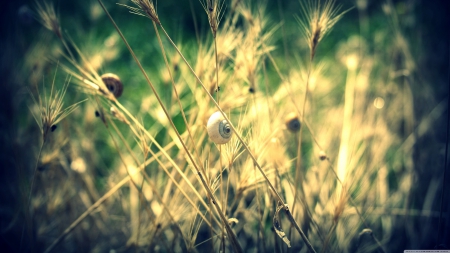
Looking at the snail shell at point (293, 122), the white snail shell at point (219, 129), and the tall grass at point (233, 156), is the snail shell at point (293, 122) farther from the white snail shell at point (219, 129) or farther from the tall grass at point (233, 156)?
the white snail shell at point (219, 129)

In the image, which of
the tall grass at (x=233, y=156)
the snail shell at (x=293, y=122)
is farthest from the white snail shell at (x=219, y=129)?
the snail shell at (x=293, y=122)

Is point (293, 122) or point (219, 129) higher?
point (219, 129)

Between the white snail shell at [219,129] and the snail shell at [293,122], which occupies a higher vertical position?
the white snail shell at [219,129]

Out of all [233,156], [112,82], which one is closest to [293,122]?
[233,156]

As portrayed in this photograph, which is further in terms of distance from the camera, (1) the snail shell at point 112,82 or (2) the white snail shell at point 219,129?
(1) the snail shell at point 112,82

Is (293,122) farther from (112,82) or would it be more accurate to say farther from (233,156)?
(112,82)

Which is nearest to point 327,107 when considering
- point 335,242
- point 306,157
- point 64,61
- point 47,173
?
point 306,157

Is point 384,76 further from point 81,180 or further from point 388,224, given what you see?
point 81,180
